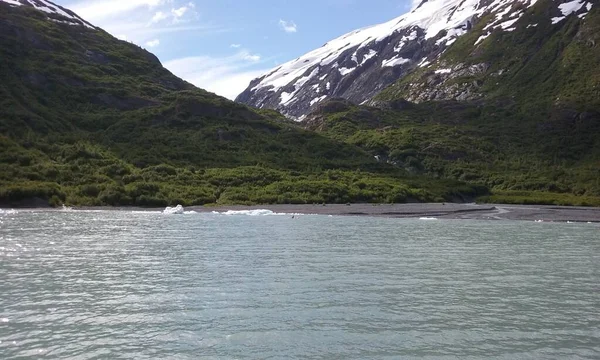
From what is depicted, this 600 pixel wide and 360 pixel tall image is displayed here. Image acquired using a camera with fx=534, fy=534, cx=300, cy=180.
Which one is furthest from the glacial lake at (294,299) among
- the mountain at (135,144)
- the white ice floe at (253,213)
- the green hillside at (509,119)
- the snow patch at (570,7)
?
the snow patch at (570,7)

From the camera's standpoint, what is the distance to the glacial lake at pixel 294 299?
43.7 feet

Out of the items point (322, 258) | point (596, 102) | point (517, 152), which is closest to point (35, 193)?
point (322, 258)

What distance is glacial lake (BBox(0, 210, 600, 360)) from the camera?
13.3 m

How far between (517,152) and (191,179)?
84501 millimetres

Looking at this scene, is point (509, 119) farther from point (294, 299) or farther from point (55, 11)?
point (294, 299)

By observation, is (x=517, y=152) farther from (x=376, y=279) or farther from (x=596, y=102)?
(x=376, y=279)

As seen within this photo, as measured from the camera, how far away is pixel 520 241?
37062 millimetres

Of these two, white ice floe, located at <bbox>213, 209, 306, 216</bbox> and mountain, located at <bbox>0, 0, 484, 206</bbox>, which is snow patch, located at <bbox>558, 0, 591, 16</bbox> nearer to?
mountain, located at <bbox>0, 0, 484, 206</bbox>

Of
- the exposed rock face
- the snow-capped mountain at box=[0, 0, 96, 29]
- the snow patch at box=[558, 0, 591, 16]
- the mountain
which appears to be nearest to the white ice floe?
the mountain

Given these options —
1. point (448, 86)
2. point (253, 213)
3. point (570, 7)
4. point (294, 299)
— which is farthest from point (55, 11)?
point (294, 299)

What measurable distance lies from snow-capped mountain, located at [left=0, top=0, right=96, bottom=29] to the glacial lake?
A: 5764 inches

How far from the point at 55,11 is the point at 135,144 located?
93.3 m

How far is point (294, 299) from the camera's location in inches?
720

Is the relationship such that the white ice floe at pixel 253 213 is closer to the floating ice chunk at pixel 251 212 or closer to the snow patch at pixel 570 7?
the floating ice chunk at pixel 251 212
